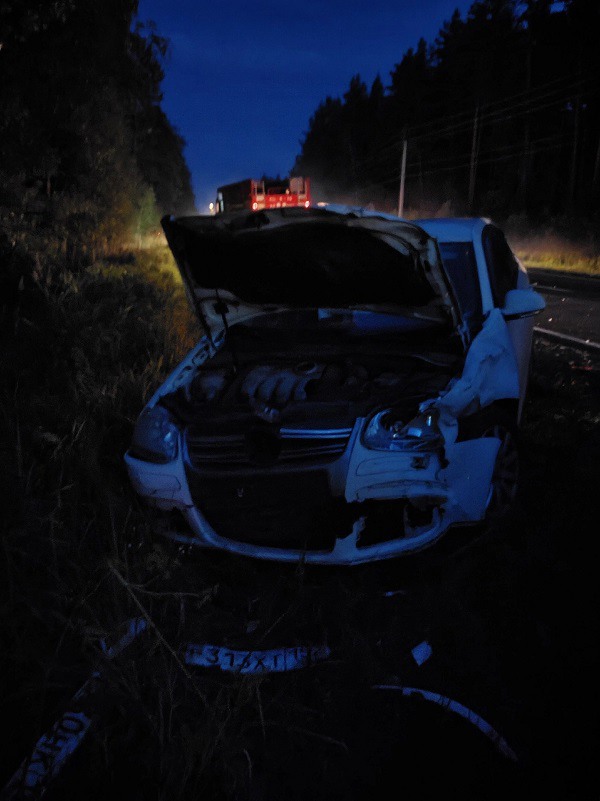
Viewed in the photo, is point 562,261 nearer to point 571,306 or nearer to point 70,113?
point 571,306

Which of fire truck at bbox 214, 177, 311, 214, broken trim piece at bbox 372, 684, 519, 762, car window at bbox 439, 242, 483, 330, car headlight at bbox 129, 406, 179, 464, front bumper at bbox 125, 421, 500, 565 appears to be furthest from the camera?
fire truck at bbox 214, 177, 311, 214

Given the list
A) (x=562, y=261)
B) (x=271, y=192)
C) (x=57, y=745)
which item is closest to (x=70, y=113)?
(x=57, y=745)

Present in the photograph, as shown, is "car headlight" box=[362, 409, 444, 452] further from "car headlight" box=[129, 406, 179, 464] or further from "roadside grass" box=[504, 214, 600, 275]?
"roadside grass" box=[504, 214, 600, 275]

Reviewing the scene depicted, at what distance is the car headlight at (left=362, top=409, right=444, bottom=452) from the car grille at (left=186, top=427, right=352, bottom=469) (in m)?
0.11

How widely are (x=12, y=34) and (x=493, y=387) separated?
26.4 ft

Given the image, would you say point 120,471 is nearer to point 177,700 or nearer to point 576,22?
point 177,700

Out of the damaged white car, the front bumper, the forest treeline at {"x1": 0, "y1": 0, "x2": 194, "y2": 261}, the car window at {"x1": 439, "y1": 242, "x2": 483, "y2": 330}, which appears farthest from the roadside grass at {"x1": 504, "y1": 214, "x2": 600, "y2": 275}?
the front bumper

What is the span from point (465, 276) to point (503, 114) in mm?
36305

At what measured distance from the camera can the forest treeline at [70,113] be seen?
755 centimetres

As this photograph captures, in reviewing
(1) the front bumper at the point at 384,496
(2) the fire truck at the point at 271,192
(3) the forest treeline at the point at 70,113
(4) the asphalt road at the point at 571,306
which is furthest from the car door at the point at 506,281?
(2) the fire truck at the point at 271,192

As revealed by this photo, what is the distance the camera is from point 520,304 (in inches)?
126

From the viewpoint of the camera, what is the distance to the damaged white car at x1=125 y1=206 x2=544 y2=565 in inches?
91.8

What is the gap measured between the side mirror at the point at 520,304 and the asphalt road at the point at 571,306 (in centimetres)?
441

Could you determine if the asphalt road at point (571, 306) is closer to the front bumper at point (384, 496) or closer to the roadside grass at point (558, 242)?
the roadside grass at point (558, 242)
